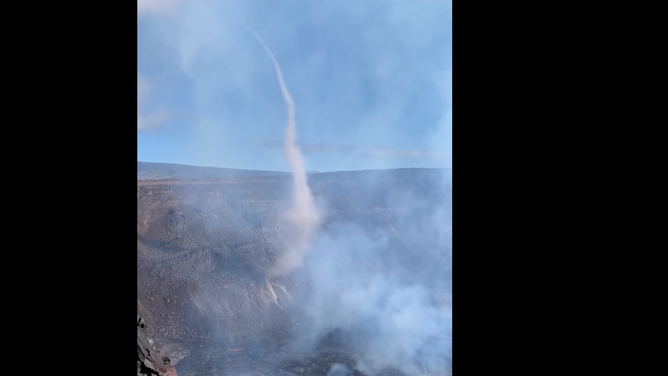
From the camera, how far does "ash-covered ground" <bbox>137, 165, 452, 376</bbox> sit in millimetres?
22156

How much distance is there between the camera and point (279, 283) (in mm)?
27500

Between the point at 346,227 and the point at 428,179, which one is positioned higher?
the point at 428,179

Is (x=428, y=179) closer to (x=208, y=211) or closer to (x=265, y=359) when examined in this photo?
(x=208, y=211)

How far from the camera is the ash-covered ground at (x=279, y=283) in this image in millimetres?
22156

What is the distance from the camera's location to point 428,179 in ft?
116
